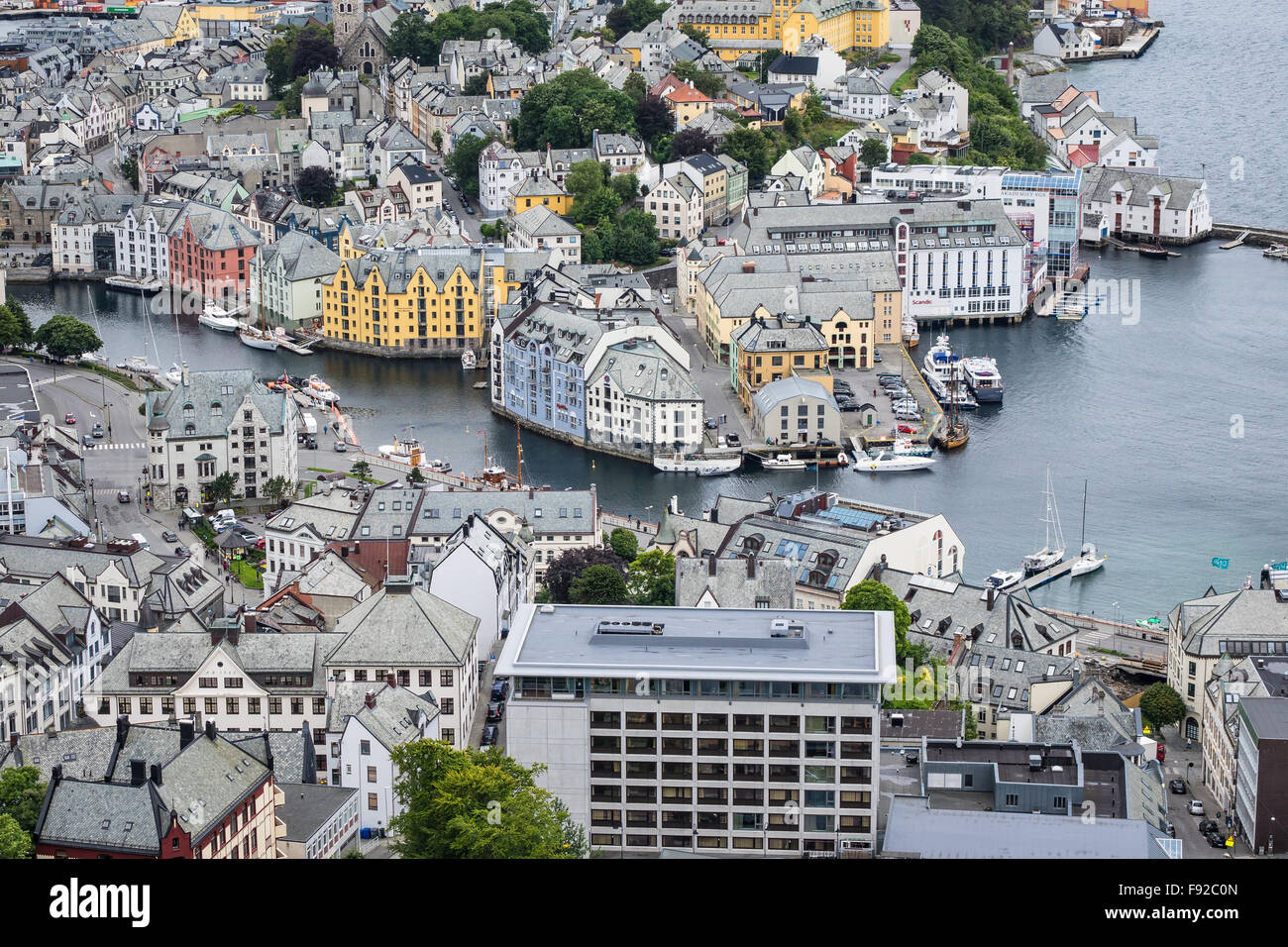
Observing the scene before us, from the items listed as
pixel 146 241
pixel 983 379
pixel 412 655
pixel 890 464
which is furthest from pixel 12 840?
pixel 146 241

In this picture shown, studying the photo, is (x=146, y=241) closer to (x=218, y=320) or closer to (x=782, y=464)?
(x=218, y=320)

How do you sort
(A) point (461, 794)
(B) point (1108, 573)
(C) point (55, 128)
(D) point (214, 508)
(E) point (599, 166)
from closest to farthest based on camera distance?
(A) point (461, 794) → (B) point (1108, 573) → (D) point (214, 508) → (E) point (599, 166) → (C) point (55, 128)

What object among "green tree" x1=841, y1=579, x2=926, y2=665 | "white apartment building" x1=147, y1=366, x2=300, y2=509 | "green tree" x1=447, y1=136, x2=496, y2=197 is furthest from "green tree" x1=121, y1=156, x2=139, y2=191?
"green tree" x1=841, y1=579, x2=926, y2=665

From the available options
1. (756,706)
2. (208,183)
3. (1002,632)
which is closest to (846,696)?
(756,706)

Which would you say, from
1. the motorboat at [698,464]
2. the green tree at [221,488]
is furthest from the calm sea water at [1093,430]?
the green tree at [221,488]

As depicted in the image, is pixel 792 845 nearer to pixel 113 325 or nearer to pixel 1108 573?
pixel 1108 573

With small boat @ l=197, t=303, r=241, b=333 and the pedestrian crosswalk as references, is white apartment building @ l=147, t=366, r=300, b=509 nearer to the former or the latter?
the pedestrian crosswalk

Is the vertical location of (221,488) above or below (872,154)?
below
